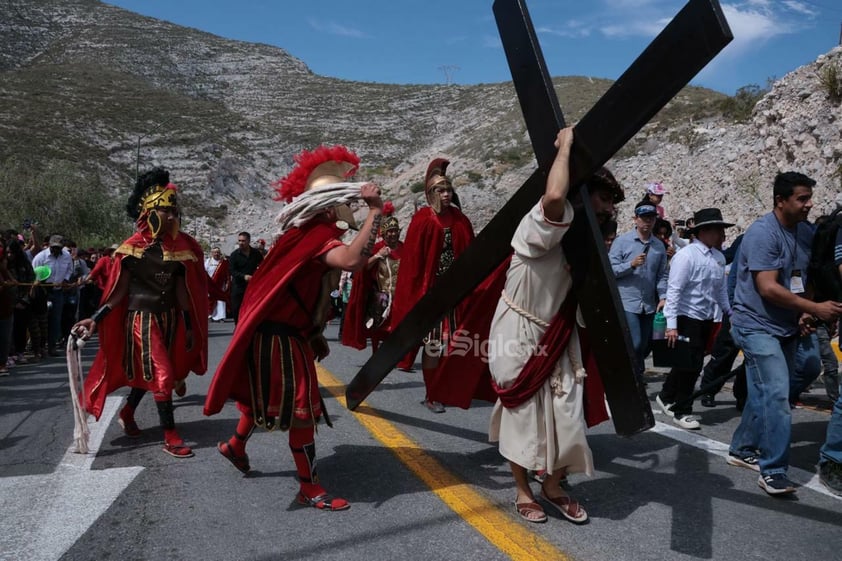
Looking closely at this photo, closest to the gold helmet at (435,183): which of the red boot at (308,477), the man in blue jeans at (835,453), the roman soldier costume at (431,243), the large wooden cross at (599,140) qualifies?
the roman soldier costume at (431,243)

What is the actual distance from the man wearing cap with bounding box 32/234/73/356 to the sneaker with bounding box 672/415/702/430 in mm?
10337

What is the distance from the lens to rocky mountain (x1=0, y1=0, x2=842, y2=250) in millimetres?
19656

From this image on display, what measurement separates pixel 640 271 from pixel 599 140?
155 inches

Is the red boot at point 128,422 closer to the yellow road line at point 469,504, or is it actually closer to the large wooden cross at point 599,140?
the yellow road line at point 469,504

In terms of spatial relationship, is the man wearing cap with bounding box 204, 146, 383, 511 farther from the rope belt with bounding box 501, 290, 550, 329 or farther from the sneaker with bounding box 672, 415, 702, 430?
the sneaker with bounding box 672, 415, 702, 430

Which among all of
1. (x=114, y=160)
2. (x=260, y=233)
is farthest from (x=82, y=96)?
(x=260, y=233)

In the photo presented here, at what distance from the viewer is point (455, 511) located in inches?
147

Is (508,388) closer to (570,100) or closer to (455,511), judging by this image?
(455,511)

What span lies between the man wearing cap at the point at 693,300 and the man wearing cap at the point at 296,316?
3531mm

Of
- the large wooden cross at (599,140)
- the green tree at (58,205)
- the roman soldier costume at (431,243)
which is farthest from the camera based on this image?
the green tree at (58,205)

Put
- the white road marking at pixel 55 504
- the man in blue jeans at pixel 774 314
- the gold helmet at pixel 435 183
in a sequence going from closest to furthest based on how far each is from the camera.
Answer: the white road marking at pixel 55 504 < the man in blue jeans at pixel 774 314 < the gold helmet at pixel 435 183

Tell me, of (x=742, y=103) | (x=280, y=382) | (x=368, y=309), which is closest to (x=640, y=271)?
(x=368, y=309)

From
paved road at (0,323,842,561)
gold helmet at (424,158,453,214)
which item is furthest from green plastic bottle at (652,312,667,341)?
gold helmet at (424,158,453,214)

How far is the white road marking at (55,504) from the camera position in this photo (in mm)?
3361
